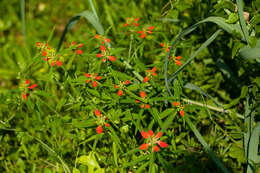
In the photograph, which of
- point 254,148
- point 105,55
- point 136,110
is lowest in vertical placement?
point 254,148

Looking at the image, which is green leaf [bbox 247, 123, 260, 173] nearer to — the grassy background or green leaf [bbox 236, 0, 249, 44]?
the grassy background

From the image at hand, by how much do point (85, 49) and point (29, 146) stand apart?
103 cm

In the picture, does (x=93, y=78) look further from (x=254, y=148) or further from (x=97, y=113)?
(x=254, y=148)

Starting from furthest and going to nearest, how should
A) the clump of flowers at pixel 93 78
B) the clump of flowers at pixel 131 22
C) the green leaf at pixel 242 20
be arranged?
the clump of flowers at pixel 131 22
the clump of flowers at pixel 93 78
the green leaf at pixel 242 20

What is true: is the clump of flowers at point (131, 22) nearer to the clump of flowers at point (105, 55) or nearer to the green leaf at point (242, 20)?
the clump of flowers at point (105, 55)

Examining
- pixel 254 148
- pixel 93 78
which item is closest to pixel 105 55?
pixel 93 78

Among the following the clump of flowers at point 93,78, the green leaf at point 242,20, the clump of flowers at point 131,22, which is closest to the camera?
the green leaf at point 242,20

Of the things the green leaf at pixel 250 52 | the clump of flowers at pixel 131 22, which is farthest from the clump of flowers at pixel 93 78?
the green leaf at pixel 250 52

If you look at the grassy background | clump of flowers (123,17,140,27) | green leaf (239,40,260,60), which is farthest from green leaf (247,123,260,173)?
clump of flowers (123,17,140,27)

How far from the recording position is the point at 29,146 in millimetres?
1685

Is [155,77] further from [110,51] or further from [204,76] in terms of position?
[204,76]

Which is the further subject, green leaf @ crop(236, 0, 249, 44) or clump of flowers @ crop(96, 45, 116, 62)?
clump of flowers @ crop(96, 45, 116, 62)

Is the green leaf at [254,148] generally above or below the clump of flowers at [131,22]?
below

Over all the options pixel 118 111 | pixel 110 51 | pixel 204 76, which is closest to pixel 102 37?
pixel 110 51
